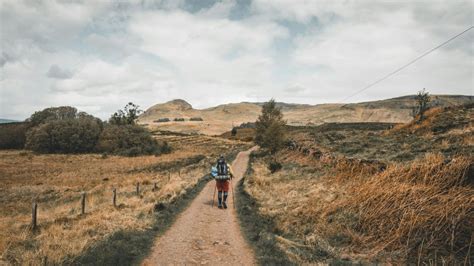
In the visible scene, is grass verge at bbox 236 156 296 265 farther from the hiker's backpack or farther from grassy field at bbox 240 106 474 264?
the hiker's backpack

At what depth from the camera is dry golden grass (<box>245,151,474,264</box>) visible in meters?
8.55

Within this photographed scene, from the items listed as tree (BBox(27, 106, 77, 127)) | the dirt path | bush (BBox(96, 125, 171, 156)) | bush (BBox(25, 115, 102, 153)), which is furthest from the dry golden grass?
tree (BBox(27, 106, 77, 127))

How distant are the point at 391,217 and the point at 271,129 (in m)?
42.5

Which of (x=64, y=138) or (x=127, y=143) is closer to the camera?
(x=64, y=138)

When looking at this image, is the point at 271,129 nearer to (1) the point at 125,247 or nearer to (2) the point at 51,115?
(1) the point at 125,247

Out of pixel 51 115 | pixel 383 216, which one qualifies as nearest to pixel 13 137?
pixel 51 115

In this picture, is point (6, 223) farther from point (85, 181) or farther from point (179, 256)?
point (85, 181)

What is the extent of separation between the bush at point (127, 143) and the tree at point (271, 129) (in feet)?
91.1

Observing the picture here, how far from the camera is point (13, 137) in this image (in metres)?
88.1

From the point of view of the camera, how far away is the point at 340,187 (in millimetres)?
15555

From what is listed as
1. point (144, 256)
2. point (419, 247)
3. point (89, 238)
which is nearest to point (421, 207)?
point (419, 247)

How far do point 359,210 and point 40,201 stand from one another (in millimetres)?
A: 23503

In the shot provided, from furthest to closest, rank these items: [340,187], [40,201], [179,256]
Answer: [40,201] < [340,187] < [179,256]

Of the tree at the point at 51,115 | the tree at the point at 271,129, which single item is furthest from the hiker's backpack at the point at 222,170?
the tree at the point at 51,115
